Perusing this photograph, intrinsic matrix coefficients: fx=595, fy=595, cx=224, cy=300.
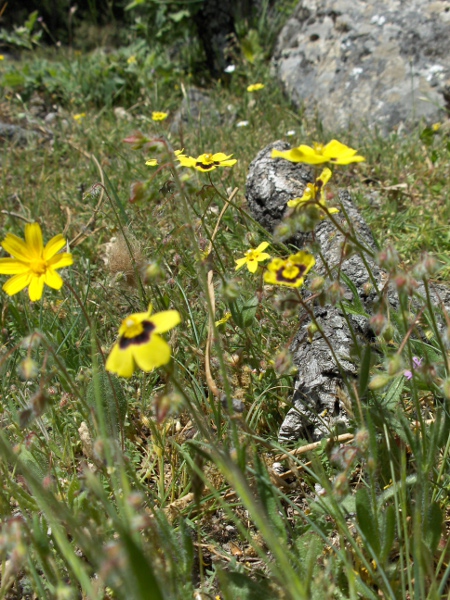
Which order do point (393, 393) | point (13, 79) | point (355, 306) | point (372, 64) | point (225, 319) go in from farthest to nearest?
point (13, 79)
point (372, 64)
point (225, 319)
point (355, 306)
point (393, 393)

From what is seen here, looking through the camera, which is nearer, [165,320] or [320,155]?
[165,320]

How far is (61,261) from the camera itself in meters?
1.42

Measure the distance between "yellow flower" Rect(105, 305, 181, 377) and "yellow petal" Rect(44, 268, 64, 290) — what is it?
0.30 m

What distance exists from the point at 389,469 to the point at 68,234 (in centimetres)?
232

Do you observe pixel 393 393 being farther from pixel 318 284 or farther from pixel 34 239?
pixel 34 239

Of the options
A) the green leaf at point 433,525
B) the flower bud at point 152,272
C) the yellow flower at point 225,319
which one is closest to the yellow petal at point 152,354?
the flower bud at point 152,272

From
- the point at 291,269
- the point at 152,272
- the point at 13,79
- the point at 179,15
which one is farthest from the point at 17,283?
the point at 179,15

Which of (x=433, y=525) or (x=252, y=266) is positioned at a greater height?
(x=252, y=266)

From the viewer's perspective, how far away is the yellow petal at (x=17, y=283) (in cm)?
146

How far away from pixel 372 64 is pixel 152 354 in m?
3.99

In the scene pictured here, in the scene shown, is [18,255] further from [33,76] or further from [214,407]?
[33,76]

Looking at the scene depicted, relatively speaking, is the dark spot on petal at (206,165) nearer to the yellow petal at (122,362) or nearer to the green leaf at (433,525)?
the yellow petal at (122,362)

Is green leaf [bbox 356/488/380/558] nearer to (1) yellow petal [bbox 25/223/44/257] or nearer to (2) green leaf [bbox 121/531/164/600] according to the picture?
(2) green leaf [bbox 121/531/164/600]

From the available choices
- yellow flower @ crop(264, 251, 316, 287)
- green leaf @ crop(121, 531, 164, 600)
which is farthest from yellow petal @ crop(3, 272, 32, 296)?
green leaf @ crop(121, 531, 164, 600)
